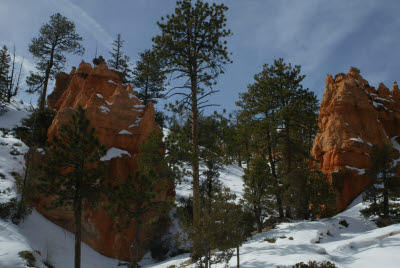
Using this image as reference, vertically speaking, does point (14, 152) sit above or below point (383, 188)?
above

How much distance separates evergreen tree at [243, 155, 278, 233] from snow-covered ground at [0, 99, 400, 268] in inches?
79.1

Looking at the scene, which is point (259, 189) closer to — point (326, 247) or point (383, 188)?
point (326, 247)

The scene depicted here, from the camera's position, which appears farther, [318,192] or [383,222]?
[318,192]

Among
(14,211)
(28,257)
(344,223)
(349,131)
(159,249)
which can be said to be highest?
(349,131)

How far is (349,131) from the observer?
25.7m

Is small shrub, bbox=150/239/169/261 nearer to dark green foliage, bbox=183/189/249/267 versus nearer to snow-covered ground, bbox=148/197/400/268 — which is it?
snow-covered ground, bbox=148/197/400/268

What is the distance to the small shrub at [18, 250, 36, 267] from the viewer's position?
38.1 feet

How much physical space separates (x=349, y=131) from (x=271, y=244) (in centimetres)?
1833

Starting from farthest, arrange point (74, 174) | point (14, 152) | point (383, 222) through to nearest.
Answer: point (14, 152), point (383, 222), point (74, 174)

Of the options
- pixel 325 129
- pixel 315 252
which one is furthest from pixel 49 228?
pixel 325 129

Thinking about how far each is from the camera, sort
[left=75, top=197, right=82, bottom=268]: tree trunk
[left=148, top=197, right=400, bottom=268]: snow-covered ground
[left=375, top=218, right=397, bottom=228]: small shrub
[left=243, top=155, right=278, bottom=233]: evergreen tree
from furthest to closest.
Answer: [left=243, top=155, right=278, bottom=233]: evergreen tree, [left=375, top=218, right=397, bottom=228]: small shrub, [left=75, top=197, right=82, bottom=268]: tree trunk, [left=148, top=197, right=400, bottom=268]: snow-covered ground

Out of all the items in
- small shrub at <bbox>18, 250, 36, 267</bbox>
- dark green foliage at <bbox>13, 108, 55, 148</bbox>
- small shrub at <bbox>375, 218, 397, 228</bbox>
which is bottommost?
small shrub at <bbox>18, 250, 36, 267</bbox>

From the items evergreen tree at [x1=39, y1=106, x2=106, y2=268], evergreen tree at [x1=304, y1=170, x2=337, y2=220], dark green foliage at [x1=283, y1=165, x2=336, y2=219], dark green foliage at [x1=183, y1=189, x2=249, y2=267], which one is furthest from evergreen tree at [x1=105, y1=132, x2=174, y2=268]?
evergreen tree at [x1=304, y1=170, x2=337, y2=220]

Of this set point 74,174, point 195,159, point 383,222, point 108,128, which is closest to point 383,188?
point 383,222
